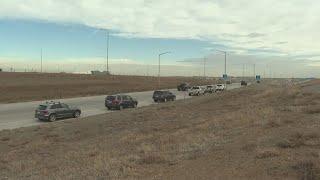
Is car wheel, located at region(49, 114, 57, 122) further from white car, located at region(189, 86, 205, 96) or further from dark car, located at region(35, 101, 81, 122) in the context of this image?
white car, located at region(189, 86, 205, 96)

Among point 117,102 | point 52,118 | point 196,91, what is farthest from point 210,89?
point 52,118

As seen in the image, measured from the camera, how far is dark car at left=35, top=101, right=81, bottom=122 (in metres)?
39.5

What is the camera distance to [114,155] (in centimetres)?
1469

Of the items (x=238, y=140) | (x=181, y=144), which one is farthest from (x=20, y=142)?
(x=238, y=140)

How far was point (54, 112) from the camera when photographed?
1587 inches

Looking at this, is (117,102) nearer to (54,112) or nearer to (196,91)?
(54,112)

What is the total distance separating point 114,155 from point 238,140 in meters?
3.38

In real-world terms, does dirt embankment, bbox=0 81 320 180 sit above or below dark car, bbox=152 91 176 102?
above

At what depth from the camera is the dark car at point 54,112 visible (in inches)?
1556

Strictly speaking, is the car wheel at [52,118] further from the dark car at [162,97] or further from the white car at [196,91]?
the white car at [196,91]

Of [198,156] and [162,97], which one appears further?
[162,97]

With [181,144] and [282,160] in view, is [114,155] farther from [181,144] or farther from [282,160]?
[282,160]

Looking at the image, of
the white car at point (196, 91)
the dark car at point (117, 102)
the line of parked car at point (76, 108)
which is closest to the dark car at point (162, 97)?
the line of parked car at point (76, 108)

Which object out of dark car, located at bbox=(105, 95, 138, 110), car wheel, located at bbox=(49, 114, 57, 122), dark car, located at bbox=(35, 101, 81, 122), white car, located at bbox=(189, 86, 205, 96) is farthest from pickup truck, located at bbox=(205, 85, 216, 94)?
car wheel, located at bbox=(49, 114, 57, 122)
